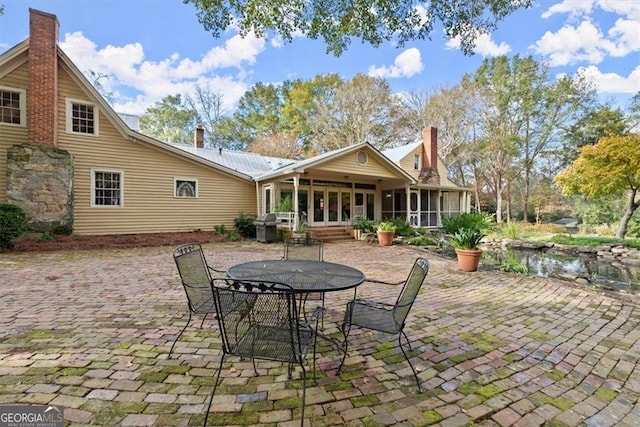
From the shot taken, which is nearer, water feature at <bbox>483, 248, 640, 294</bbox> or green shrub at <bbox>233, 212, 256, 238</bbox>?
water feature at <bbox>483, 248, 640, 294</bbox>

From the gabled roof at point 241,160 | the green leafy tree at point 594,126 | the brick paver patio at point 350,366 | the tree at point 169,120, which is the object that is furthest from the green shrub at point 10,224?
the green leafy tree at point 594,126

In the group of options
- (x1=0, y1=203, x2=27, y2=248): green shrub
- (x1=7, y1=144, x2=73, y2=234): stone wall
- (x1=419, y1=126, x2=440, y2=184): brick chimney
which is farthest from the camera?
(x1=419, y1=126, x2=440, y2=184): brick chimney

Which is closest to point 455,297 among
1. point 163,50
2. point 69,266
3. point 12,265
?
point 69,266

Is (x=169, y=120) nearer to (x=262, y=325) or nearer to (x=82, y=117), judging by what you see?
(x=82, y=117)

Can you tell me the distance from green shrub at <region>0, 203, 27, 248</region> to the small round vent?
11.3 meters

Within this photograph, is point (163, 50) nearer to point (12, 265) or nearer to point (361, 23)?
point (12, 265)

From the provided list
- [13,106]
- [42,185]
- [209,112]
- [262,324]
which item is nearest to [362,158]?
[42,185]

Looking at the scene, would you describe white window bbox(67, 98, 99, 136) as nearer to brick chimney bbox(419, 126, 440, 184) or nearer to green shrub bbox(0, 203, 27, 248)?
green shrub bbox(0, 203, 27, 248)

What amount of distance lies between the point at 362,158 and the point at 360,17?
811cm

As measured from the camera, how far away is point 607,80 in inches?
863

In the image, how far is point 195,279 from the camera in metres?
3.18

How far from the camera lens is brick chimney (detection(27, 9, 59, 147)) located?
Answer: 927 cm

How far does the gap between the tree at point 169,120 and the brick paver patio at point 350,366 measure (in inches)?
1108

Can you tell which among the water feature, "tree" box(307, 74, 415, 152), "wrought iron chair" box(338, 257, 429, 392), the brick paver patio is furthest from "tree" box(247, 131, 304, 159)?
"wrought iron chair" box(338, 257, 429, 392)
